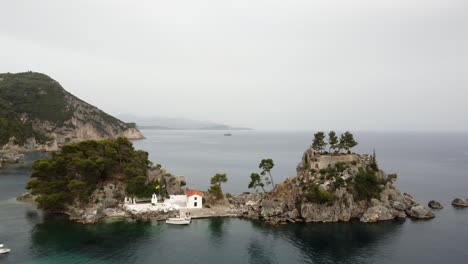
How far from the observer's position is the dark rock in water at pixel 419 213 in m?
62.8

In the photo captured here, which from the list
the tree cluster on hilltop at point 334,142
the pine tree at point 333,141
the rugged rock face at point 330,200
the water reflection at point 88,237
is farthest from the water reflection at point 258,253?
the pine tree at point 333,141

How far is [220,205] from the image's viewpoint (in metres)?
67.2

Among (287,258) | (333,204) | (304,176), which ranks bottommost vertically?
(287,258)

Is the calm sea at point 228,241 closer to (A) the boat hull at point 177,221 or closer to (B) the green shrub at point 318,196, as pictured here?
(A) the boat hull at point 177,221

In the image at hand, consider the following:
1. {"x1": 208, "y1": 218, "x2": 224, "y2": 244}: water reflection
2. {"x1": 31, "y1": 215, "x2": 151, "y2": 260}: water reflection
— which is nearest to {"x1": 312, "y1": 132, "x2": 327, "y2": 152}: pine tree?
{"x1": 208, "y1": 218, "x2": 224, "y2": 244}: water reflection

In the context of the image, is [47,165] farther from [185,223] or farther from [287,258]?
[287,258]

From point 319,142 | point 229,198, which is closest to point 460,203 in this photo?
point 319,142

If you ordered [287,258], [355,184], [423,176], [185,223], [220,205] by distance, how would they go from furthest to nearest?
[423,176], [220,205], [355,184], [185,223], [287,258]

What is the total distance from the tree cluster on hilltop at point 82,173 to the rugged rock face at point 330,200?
24.1 m

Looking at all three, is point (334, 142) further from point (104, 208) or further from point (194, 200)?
point (104, 208)

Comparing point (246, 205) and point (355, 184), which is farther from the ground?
point (355, 184)

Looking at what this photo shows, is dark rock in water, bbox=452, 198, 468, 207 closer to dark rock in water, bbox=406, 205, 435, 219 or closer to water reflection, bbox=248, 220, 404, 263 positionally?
dark rock in water, bbox=406, 205, 435, 219

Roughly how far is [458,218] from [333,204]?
27.5 meters

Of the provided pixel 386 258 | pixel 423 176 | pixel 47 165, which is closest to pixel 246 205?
pixel 386 258
